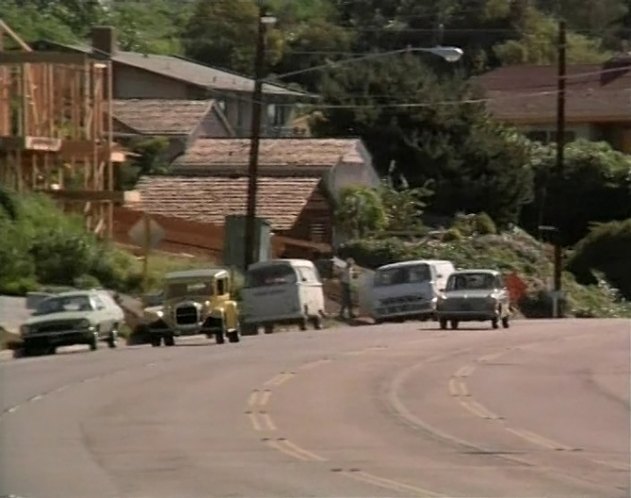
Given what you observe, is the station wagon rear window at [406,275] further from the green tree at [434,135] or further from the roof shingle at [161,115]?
Result: the roof shingle at [161,115]

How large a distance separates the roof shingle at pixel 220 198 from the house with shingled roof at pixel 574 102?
2449cm

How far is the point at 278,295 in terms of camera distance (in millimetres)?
50094

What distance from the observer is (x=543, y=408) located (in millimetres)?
25125

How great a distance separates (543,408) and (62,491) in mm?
10046

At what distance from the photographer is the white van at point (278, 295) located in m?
50.0

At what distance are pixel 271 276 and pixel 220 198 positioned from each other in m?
23.4

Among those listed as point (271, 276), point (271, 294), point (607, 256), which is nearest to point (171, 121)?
point (607, 256)

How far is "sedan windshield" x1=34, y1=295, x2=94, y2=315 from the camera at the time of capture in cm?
4166

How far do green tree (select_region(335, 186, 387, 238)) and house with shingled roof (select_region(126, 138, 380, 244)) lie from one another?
127cm

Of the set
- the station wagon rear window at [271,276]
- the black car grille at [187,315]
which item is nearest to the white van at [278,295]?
the station wagon rear window at [271,276]

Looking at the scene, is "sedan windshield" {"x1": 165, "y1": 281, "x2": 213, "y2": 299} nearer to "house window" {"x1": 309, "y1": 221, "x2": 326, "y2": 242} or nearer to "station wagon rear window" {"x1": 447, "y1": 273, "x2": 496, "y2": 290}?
"station wagon rear window" {"x1": 447, "y1": 273, "x2": 496, "y2": 290}

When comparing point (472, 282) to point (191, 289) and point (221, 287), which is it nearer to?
point (221, 287)

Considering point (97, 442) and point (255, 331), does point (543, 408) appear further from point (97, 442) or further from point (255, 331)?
point (255, 331)

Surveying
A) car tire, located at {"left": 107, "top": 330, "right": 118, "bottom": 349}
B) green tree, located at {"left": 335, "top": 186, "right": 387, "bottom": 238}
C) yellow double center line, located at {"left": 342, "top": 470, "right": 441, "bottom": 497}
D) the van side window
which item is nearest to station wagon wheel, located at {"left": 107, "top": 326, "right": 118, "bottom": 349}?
car tire, located at {"left": 107, "top": 330, "right": 118, "bottom": 349}
